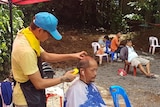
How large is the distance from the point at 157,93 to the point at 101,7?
760cm

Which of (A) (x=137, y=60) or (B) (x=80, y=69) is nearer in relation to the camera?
(B) (x=80, y=69)

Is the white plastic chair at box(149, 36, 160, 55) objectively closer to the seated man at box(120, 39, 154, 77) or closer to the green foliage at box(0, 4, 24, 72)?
the seated man at box(120, 39, 154, 77)

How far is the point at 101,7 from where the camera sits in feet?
44.6

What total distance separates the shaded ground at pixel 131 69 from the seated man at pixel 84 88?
9.33 ft

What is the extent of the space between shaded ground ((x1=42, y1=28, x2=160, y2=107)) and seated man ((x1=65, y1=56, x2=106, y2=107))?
2.85 metres

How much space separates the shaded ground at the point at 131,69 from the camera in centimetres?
620

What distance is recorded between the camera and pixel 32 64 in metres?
2.53

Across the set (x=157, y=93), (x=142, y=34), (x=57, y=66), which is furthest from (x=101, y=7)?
(x=157, y=93)

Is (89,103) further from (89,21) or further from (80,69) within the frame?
(89,21)

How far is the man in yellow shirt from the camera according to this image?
2.53m

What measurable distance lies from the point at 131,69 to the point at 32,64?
619 centimetres

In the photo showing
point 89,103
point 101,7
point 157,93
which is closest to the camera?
point 89,103

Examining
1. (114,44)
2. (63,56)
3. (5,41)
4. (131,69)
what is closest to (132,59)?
(131,69)

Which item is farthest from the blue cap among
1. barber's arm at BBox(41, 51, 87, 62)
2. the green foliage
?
the green foliage
